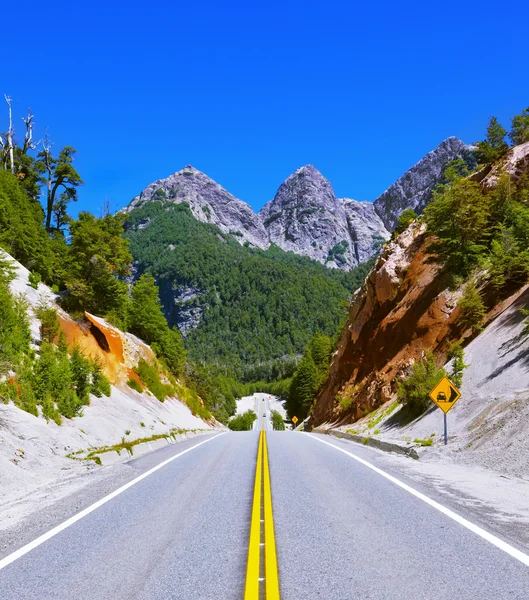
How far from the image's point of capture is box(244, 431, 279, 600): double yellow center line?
436cm

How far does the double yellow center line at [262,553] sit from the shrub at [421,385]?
14.4m

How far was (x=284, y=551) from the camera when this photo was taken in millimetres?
5500

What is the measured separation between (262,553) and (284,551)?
250 millimetres

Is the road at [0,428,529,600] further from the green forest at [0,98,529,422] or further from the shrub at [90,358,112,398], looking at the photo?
the shrub at [90,358,112,398]

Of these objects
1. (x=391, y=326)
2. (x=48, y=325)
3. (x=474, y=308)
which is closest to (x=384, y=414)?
(x=474, y=308)

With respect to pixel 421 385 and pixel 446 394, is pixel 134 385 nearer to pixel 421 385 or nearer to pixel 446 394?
pixel 421 385

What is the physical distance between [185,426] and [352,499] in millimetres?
27763

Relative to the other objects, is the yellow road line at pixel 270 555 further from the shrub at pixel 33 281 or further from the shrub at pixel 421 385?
the shrub at pixel 33 281

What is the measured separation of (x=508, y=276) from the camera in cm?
2512

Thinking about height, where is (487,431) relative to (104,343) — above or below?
below

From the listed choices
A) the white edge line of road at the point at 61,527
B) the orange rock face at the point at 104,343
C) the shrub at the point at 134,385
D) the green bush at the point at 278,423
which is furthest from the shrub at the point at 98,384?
the green bush at the point at 278,423

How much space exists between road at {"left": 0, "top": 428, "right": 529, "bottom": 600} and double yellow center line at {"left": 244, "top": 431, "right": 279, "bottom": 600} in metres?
0.08

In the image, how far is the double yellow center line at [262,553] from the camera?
4.36m

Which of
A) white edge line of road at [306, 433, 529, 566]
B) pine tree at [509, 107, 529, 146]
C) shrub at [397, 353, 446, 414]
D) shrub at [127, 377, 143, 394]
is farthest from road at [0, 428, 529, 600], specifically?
pine tree at [509, 107, 529, 146]
